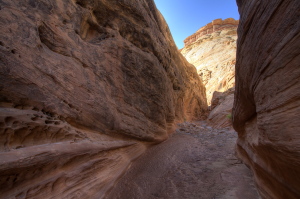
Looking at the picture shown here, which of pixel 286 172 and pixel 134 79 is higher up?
pixel 134 79

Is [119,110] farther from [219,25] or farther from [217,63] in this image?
[219,25]

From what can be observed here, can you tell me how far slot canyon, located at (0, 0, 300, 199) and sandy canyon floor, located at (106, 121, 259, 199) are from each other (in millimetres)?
29

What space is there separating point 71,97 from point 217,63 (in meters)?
31.2

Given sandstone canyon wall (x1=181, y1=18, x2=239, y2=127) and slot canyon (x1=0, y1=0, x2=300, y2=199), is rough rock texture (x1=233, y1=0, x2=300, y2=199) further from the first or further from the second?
sandstone canyon wall (x1=181, y1=18, x2=239, y2=127)

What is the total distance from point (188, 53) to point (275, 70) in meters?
43.7

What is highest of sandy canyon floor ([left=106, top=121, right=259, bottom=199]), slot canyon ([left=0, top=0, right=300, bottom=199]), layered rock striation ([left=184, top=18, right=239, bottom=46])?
layered rock striation ([left=184, top=18, right=239, bottom=46])

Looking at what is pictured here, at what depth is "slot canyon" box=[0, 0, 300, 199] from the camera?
1862mm

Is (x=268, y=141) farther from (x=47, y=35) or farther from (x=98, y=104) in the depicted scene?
(x=47, y=35)

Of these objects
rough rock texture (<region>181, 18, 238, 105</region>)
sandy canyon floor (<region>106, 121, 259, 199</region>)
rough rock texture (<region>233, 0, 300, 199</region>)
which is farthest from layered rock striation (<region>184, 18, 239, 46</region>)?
rough rock texture (<region>233, 0, 300, 199</region>)

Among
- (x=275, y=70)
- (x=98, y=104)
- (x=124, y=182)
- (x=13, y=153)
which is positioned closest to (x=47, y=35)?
(x=98, y=104)

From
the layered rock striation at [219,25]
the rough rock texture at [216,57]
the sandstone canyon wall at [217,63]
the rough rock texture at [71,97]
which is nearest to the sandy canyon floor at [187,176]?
the rough rock texture at [71,97]

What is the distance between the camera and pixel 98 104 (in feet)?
12.0

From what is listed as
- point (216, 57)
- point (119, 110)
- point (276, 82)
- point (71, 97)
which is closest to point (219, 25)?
point (216, 57)

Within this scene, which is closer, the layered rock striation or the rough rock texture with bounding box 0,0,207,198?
the rough rock texture with bounding box 0,0,207,198
